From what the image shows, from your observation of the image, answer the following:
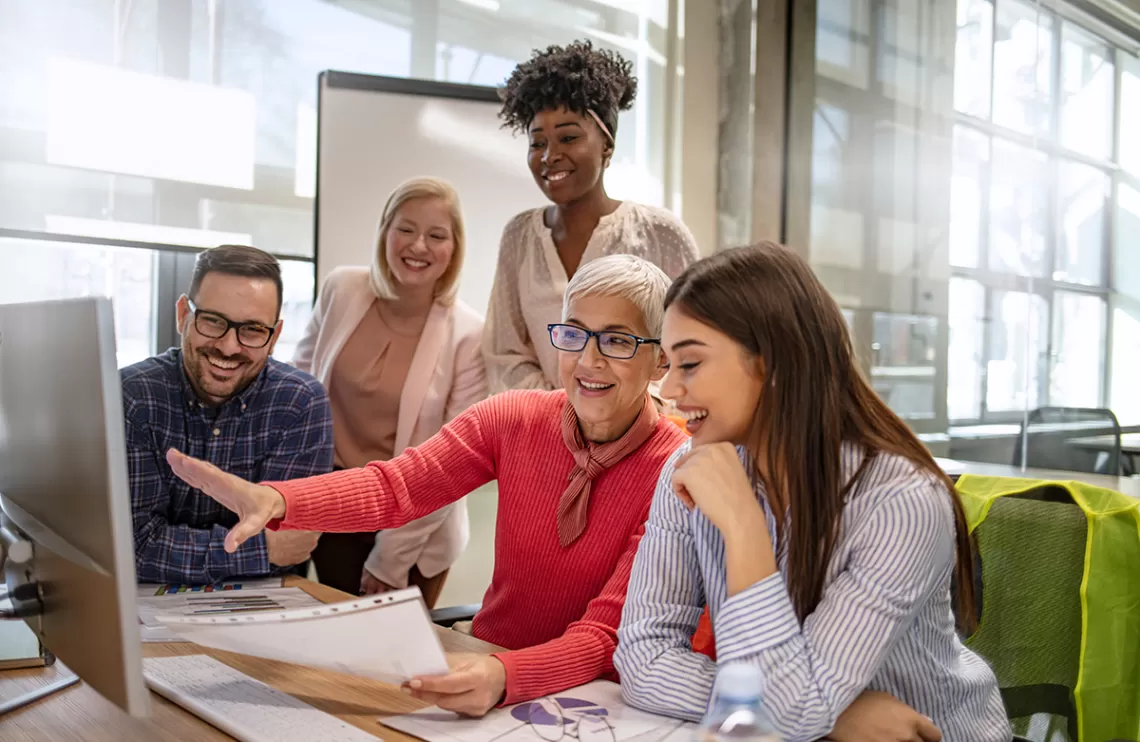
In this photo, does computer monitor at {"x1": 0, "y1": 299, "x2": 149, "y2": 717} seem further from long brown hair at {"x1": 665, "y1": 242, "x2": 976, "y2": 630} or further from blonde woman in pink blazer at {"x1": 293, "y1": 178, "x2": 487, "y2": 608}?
blonde woman in pink blazer at {"x1": 293, "y1": 178, "x2": 487, "y2": 608}

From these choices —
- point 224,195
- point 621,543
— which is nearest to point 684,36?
point 224,195

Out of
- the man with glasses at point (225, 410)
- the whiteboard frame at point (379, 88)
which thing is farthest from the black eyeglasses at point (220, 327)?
the whiteboard frame at point (379, 88)

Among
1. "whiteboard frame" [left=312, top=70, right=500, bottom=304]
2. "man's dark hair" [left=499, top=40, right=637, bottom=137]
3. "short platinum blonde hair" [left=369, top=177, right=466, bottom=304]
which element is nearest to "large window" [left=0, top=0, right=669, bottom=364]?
"whiteboard frame" [left=312, top=70, right=500, bottom=304]

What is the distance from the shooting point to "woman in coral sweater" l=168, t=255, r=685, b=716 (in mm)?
1477

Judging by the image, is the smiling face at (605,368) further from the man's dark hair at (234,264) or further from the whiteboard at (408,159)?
the whiteboard at (408,159)

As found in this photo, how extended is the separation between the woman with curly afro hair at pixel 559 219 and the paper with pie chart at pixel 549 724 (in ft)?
4.30

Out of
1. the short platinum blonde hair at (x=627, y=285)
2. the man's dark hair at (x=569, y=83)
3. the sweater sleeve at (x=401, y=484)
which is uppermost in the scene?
the man's dark hair at (x=569, y=83)

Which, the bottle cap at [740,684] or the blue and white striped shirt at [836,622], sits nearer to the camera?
the bottle cap at [740,684]

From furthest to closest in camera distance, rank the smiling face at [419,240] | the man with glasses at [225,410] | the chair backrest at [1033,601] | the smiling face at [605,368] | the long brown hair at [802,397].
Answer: the smiling face at [419,240] < the man with glasses at [225,410] < the smiling face at [605,368] < the chair backrest at [1033,601] < the long brown hair at [802,397]

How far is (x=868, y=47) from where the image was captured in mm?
4172

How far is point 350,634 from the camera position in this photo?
3.43 feet

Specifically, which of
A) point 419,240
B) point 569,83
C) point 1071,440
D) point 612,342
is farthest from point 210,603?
point 1071,440

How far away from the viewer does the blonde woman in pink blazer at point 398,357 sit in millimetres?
2506

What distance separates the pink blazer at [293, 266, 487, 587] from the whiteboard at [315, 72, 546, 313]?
0.74 m
